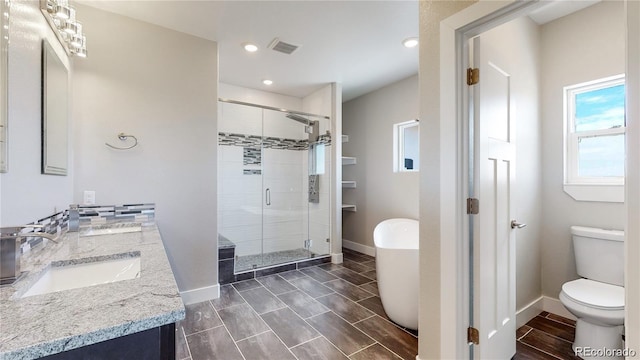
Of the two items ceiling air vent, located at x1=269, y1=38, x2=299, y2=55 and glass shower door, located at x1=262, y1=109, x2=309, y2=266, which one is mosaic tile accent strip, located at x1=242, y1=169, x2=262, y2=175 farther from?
ceiling air vent, located at x1=269, y1=38, x2=299, y2=55

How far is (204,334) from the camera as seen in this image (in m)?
2.05

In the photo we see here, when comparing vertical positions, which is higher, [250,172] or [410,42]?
[410,42]

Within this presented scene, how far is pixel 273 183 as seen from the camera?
4.05 meters

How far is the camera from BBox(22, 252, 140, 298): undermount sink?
3.56 feet

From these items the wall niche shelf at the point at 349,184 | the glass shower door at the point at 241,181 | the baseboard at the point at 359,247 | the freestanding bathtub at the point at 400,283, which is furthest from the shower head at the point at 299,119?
the freestanding bathtub at the point at 400,283

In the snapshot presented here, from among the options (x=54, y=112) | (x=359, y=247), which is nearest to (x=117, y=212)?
(x=54, y=112)

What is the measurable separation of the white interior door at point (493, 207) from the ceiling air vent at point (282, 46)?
183 cm

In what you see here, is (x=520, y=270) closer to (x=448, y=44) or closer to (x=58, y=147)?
(x=448, y=44)

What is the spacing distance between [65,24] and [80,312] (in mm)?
1930

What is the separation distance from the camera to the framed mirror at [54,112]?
1.49 meters

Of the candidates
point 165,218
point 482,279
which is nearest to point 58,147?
point 165,218

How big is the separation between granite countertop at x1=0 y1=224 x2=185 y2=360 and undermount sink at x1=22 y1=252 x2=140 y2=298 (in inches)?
2.3

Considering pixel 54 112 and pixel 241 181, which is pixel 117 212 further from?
pixel 241 181

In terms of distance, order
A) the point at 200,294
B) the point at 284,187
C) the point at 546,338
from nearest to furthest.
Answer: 1. the point at 546,338
2. the point at 200,294
3. the point at 284,187
